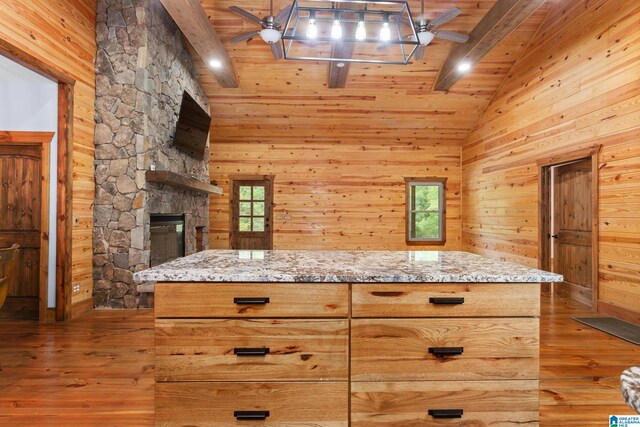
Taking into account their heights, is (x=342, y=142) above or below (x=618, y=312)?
above

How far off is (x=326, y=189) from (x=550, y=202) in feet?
13.1

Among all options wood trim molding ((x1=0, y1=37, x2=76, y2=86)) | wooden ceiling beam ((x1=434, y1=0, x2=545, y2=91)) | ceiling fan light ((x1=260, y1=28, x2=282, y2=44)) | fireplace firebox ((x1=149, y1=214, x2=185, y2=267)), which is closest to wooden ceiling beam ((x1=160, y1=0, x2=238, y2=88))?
ceiling fan light ((x1=260, y1=28, x2=282, y2=44))

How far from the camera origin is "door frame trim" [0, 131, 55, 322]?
3605 millimetres

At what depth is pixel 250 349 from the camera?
1.54 metres

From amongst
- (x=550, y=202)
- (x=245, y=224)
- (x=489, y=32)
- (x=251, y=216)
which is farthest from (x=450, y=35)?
(x=245, y=224)

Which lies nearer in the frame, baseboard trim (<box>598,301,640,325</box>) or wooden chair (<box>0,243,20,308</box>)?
wooden chair (<box>0,243,20,308</box>)

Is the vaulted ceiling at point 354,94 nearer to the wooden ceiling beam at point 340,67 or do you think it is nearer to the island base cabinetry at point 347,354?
the wooden ceiling beam at point 340,67

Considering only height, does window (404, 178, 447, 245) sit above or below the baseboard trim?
above

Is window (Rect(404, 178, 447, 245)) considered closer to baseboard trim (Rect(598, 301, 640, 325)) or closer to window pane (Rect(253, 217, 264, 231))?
window pane (Rect(253, 217, 264, 231))

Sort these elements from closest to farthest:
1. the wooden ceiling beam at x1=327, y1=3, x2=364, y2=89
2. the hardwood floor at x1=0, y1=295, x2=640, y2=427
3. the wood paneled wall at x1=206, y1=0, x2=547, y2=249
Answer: the hardwood floor at x1=0, y1=295, x2=640, y2=427 < the wooden ceiling beam at x1=327, y1=3, x2=364, y2=89 < the wood paneled wall at x1=206, y1=0, x2=547, y2=249

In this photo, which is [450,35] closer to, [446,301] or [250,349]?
[446,301]

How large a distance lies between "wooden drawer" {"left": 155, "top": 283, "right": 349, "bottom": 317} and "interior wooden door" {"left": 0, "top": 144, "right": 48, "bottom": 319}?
320 centimetres

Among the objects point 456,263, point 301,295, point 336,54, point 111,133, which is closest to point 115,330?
point 111,133

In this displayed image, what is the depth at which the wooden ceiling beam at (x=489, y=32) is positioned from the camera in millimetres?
3699
